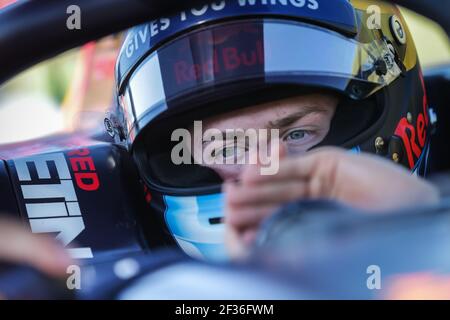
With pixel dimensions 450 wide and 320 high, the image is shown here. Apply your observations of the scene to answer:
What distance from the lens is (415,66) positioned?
1261 mm

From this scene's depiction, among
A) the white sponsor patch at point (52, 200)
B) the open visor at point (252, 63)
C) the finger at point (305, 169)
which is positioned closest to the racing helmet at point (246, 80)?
the open visor at point (252, 63)

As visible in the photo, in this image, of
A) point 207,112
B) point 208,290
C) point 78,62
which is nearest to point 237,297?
point 208,290

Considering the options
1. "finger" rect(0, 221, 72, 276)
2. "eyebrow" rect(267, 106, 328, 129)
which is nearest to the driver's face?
"eyebrow" rect(267, 106, 328, 129)

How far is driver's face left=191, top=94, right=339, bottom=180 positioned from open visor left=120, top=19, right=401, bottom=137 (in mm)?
48

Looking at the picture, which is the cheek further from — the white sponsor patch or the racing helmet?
the white sponsor patch

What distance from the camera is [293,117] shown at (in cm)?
110

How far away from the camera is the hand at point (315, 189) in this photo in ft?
2.19

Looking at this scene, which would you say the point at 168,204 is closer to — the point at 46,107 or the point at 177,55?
the point at 177,55

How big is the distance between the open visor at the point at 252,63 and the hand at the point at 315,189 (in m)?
0.35

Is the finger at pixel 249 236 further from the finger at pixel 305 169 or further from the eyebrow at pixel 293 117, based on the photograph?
the eyebrow at pixel 293 117

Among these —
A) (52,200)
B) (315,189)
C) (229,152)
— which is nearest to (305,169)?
(315,189)

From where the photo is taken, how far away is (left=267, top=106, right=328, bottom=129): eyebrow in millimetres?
1086

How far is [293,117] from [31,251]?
18.7 inches

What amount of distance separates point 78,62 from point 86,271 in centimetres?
198
